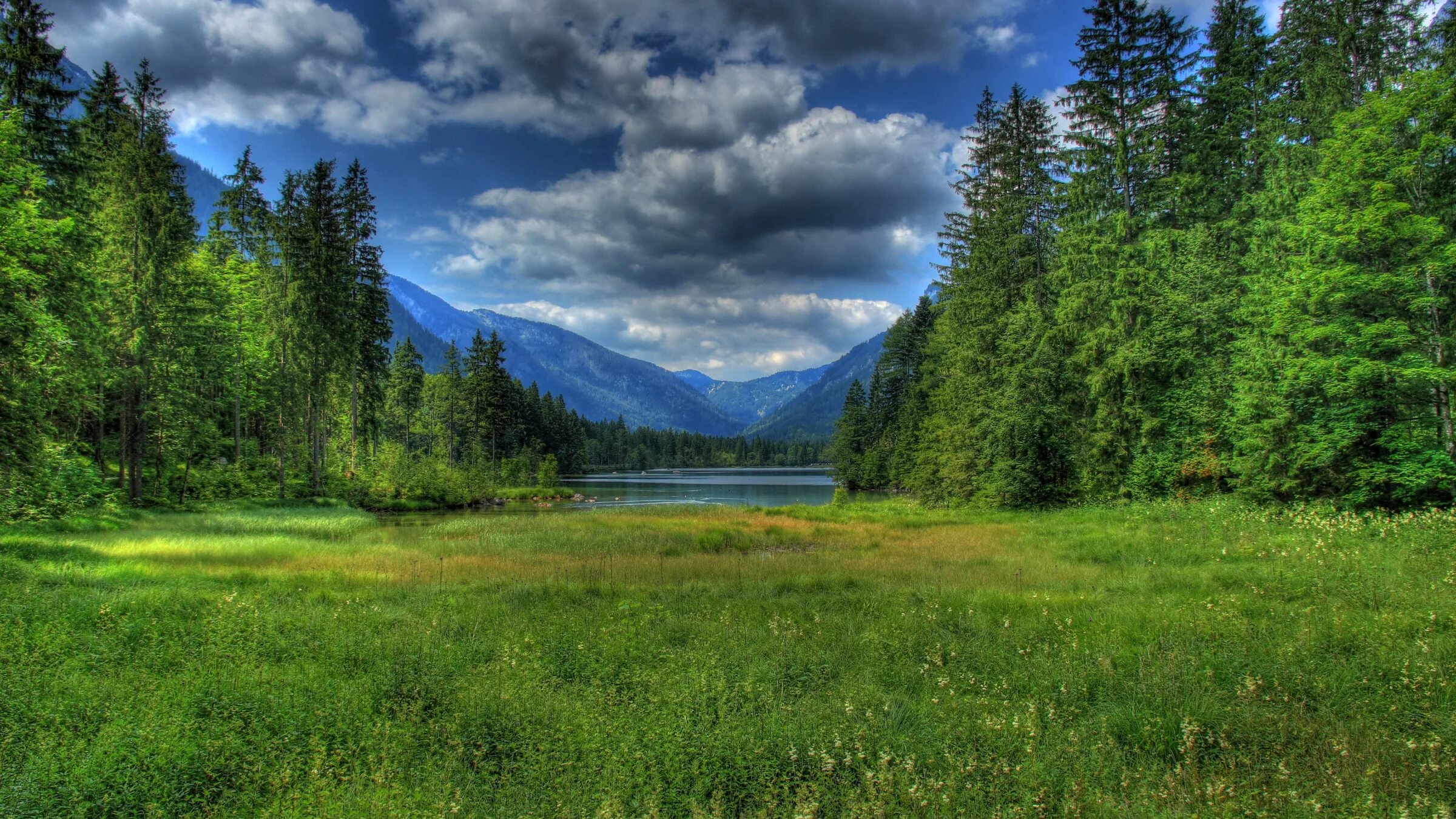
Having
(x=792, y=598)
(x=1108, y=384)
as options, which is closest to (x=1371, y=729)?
(x=792, y=598)

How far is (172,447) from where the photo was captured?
27312 millimetres

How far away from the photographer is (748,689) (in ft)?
19.7

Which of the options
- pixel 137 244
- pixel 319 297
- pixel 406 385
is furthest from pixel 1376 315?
pixel 406 385

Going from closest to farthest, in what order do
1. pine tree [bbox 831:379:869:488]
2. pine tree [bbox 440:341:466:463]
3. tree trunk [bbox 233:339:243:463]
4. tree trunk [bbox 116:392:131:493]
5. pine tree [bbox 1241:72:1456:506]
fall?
1. pine tree [bbox 1241:72:1456:506]
2. tree trunk [bbox 116:392:131:493]
3. tree trunk [bbox 233:339:243:463]
4. pine tree [bbox 440:341:466:463]
5. pine tree [bbox 831:379:869:488]

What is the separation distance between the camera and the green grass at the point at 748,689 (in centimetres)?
432

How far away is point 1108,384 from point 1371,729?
22.1 m

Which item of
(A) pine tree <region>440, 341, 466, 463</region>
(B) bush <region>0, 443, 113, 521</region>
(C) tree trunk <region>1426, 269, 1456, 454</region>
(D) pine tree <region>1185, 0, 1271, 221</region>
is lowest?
(B) bush <region>0, 443, 113, 521</region>

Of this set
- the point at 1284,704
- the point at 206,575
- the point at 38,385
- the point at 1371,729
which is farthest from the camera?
the point at 38,385

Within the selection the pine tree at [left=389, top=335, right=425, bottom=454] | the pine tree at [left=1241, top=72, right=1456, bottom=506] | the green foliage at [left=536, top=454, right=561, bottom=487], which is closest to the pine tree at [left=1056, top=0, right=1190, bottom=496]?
the pine tree at [left=1241, top=72, right=1456, bottom=506]

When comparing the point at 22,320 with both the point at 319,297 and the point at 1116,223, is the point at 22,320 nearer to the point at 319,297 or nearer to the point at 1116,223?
the point at 319,297

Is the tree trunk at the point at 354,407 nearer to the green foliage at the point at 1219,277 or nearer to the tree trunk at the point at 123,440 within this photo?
the tree trunk at the point at 123,440

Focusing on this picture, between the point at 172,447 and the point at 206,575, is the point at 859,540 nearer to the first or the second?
the point at 206,575

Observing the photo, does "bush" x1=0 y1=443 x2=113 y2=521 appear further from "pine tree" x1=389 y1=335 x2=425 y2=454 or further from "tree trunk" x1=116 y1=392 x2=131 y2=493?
"pine tree" x1=389 y1=335 x2=425 y2=454

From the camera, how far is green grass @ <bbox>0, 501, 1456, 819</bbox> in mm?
4316
